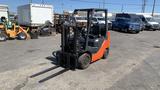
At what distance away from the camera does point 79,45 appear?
24.7 feet

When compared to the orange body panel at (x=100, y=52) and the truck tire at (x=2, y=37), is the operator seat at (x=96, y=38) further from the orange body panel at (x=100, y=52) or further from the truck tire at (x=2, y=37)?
the truck tire at (x=2, y=37)

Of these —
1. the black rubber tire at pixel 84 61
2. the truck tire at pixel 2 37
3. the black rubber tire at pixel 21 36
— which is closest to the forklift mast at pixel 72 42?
the black rubber tire at pixel 84 61

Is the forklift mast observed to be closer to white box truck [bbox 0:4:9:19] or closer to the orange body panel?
the orange body panel

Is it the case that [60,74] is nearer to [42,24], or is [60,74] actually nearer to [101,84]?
[101,84]

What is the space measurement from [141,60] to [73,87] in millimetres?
4782

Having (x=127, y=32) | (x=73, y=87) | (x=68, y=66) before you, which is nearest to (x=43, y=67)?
(x=68, y=66)

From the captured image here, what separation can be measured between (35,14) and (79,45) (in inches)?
496

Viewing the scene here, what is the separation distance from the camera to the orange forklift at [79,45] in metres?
7.29

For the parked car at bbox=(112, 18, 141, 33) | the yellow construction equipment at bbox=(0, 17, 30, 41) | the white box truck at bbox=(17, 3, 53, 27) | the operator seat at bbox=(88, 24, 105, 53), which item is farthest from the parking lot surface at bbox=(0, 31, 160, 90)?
the parked car at bbox=(112, 18, 141, 33)

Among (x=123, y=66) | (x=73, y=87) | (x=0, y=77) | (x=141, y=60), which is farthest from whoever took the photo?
(x=141, y=60)

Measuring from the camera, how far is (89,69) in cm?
757

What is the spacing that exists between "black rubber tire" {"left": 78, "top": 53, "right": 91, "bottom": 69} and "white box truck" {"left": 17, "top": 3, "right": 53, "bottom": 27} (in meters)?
12.3

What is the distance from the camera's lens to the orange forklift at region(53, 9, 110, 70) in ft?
23.9

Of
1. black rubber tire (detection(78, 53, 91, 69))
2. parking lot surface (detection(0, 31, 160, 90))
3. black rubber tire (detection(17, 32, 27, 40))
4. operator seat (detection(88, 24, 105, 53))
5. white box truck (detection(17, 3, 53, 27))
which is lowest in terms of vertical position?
parking lot surface (detection(0, 31, 160, 90))
